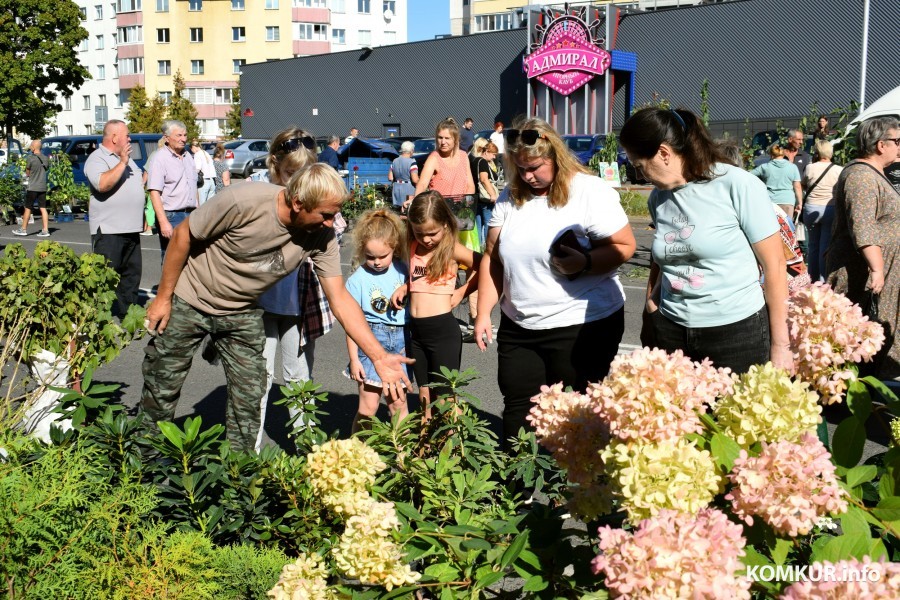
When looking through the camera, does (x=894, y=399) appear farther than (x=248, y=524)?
No

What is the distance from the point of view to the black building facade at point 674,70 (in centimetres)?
3347

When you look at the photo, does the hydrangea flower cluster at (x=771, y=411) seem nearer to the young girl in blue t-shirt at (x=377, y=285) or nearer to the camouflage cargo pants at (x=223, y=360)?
the camouflage cargo pants at (x=223, y=360)

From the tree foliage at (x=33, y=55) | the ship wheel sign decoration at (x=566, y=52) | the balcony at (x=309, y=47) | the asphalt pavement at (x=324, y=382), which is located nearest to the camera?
the asphalt pavement at (x=324, y=382)

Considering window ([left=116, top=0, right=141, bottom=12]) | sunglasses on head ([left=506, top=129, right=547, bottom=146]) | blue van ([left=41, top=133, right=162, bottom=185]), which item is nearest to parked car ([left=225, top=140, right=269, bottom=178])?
blue van ([left=41, top=133, right=162, bottom=185])

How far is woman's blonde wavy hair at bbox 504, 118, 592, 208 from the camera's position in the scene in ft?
12.7

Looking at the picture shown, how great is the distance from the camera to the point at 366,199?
1998 centimetres

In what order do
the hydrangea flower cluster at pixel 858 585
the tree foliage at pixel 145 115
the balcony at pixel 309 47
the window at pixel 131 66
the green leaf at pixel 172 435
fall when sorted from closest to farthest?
the hydrangea flower cluster at pixel 858 585, the green leaf at pixel 172 435, the tree foliage at pixel 145 115, the balcony at pixel 309 47, the window at pixel 131 66

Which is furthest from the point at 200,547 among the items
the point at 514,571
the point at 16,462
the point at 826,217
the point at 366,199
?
the point at 366,199

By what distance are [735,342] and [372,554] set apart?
2174 millimetres

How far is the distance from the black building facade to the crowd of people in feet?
84.1

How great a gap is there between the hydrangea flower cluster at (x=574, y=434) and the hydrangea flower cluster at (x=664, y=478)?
278 mm

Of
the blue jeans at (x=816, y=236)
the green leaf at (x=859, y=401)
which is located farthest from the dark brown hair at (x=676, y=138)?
the blue jeans at (x=816, y=236)

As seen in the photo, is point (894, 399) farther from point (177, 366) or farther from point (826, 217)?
point (826, 217)

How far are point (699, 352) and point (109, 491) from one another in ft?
7.28
